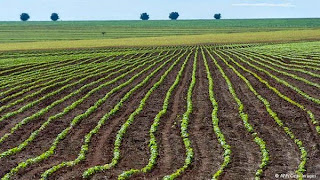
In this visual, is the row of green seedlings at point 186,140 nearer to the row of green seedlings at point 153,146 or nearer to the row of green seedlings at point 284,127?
the row of green seedlings at point 153,146

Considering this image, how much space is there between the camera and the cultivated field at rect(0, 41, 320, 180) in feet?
39.2

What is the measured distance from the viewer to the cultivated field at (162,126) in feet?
39.2

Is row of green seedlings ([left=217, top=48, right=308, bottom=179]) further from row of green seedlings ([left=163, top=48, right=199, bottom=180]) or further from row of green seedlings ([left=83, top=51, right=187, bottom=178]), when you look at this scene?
row of green seedlings ([left=83, top=51, right=187, bottom=178])

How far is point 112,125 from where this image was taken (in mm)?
16766

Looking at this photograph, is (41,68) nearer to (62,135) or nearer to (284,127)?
(62,135)

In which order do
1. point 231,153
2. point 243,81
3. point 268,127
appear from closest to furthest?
point 231,153 → point 268,127 → point 243,81

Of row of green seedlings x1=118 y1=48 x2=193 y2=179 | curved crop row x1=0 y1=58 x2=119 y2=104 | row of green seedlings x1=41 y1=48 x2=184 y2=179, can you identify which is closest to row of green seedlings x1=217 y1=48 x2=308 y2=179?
row of green seedlings x1=118 y1=48 x2=193 y2=179

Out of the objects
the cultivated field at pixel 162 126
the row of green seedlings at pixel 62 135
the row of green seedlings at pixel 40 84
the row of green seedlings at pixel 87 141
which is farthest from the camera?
the row of green seedlings at pixel 40 84

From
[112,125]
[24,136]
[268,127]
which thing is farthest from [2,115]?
[268,127]

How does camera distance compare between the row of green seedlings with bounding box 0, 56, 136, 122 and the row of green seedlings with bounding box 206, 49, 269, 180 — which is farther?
the row of green seedlings with bounding box 0, 56, 136, 122

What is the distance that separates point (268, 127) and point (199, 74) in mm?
15382

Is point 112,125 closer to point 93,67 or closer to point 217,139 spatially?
point 217,139

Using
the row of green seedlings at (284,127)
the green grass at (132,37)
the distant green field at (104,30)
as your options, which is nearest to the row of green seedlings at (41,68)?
the row of green seedlings at (284,127)

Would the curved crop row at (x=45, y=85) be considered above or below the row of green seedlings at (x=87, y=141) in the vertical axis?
above
